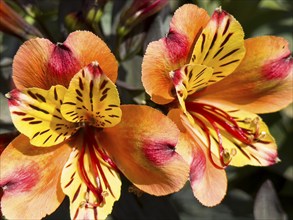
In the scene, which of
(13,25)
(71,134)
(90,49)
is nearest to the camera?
(90,49)

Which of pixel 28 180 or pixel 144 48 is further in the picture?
A: pixel 144 48

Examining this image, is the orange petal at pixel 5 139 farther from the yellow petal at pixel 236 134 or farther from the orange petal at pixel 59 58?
the yellow petal at pixel 236 134

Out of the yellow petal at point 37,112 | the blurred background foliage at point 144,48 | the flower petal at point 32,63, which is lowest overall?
the blurred background foliage at point 144,48

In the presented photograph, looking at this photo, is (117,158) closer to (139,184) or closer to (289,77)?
(139,184)

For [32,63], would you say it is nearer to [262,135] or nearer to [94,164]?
[94,164]

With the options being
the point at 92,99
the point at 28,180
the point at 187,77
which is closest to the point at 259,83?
the point at 187,77

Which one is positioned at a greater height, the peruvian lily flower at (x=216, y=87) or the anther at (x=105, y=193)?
the peruvian lily flower at (x=216, y=87)

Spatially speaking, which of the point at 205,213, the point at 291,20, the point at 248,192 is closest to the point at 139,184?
the point at 205,213

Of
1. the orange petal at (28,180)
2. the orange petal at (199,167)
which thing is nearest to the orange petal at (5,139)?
the orange petal at (28,180)
